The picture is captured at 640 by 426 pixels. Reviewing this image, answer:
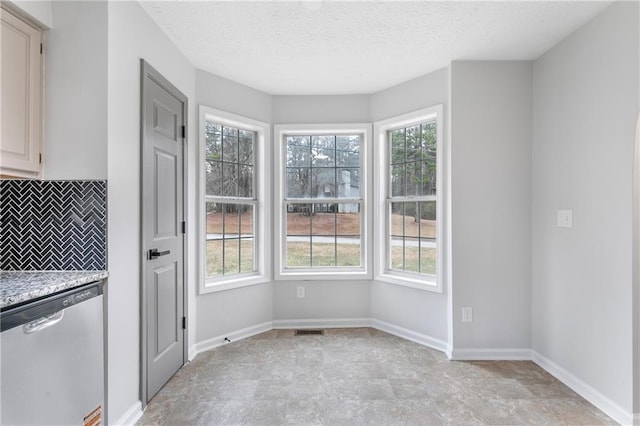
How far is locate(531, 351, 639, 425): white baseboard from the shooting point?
1.95 metres

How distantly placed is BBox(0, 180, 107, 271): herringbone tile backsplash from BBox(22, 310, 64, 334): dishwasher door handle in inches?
13.5

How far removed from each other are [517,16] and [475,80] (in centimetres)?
66

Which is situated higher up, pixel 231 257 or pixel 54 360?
pixel 231 257

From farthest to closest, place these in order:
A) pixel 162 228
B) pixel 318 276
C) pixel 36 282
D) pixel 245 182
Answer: pixel 318 276 → pixel 245 182 → pixel 162 228 → pixel 36 282

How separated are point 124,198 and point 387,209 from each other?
8.09 feet

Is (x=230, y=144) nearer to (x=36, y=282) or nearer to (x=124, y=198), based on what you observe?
(x=124, y=198)

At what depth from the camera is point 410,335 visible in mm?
3211

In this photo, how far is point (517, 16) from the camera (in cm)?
219

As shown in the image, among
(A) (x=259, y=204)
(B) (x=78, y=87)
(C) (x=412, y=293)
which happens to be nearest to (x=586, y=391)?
(C) (x=412, y=293)

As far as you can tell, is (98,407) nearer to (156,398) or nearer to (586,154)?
(156,398)

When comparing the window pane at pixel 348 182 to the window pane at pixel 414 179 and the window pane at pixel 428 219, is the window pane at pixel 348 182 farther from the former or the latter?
the window pane at pixel 428 219

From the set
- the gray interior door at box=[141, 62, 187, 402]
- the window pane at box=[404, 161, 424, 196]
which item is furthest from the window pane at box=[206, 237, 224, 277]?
the window pane at box=[404, 161, 424, 196]

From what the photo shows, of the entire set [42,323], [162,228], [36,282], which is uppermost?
[162,228]

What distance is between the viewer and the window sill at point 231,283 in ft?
9.84
